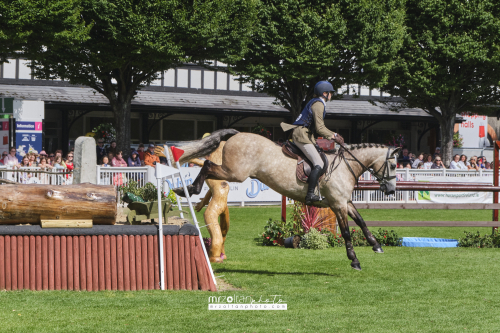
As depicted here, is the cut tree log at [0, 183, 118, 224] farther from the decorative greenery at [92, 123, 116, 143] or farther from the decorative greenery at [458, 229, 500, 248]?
the decorative greenery at [92, 123, 116, 143]

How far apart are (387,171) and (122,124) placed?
18.4m

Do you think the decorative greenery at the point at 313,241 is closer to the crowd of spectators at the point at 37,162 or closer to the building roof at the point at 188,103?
the crowd of spectators at the point at 37,162

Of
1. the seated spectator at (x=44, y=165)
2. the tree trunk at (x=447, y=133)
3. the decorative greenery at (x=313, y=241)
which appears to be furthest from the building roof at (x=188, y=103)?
the decorative greenery at (x=313, y=241)

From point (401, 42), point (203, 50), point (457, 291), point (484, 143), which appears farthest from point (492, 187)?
point (484, 143)

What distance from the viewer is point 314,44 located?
27.8 m

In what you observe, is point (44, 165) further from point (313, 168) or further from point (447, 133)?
point (447, 133)

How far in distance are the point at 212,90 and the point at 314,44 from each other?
1095 centimetres

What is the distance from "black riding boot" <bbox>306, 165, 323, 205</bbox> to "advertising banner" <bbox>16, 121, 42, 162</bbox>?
18788 millimetres

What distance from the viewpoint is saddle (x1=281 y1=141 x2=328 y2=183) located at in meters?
9.45

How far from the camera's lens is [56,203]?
8.00 m

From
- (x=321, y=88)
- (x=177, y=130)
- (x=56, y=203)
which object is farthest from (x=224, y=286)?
(x=177, y=130)

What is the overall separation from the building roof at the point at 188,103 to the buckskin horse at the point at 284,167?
2100cm

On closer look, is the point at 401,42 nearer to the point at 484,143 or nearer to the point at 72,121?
the point at 72,121

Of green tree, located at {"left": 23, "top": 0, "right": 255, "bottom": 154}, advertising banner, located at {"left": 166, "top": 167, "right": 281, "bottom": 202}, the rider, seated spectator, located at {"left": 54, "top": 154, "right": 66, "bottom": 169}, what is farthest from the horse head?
green tree, located at {"left": 23, "top": 0, "right": 255, "bottom": 154}
